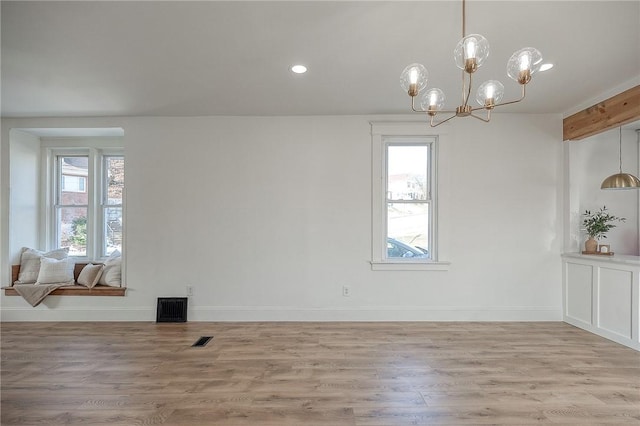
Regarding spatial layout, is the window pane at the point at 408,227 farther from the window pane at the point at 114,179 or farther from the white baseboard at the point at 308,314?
the window pane at the point at 114,179

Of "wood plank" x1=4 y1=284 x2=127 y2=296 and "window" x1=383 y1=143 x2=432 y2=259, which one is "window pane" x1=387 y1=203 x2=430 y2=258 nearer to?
"window" x1=383 y1=143 x2=432 y2=259

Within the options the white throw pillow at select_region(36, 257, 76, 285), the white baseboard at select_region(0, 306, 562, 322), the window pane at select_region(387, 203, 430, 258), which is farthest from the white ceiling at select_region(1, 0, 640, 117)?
the white baseboard at select_region(0, 306, 562, 322)

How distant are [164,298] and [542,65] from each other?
457 cm

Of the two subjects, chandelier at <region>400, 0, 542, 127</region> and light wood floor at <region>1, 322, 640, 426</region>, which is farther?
light wood floor at <region>1, 322, 640, 426</region>

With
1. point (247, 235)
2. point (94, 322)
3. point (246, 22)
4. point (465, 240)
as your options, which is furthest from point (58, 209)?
point (465, 240)

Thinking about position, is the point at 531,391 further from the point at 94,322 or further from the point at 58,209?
the point at 58,209

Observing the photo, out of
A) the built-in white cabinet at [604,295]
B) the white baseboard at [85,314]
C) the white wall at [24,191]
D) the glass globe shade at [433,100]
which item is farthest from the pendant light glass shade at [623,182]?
the white wall at [24,191]

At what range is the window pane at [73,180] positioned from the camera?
4.31 meters

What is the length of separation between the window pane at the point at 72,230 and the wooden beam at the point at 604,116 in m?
6.44

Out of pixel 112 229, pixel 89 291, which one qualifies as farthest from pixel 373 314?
pixel 112 229

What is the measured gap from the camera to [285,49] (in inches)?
91.5

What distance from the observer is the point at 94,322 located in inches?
147

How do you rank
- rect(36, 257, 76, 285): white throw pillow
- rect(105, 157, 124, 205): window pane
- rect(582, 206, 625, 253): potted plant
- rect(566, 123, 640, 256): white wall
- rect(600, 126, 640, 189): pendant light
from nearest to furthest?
rect(600, 126, 640, 189): pendant light < rect(582, 206, 625, 253): potted plant < rect(566, 123, 640, 256): white wall < rect(36, 257, 76, 285): white throw pillow < rect(105, 157, 124, 205): window pane

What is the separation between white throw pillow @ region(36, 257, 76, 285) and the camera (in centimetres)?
381
